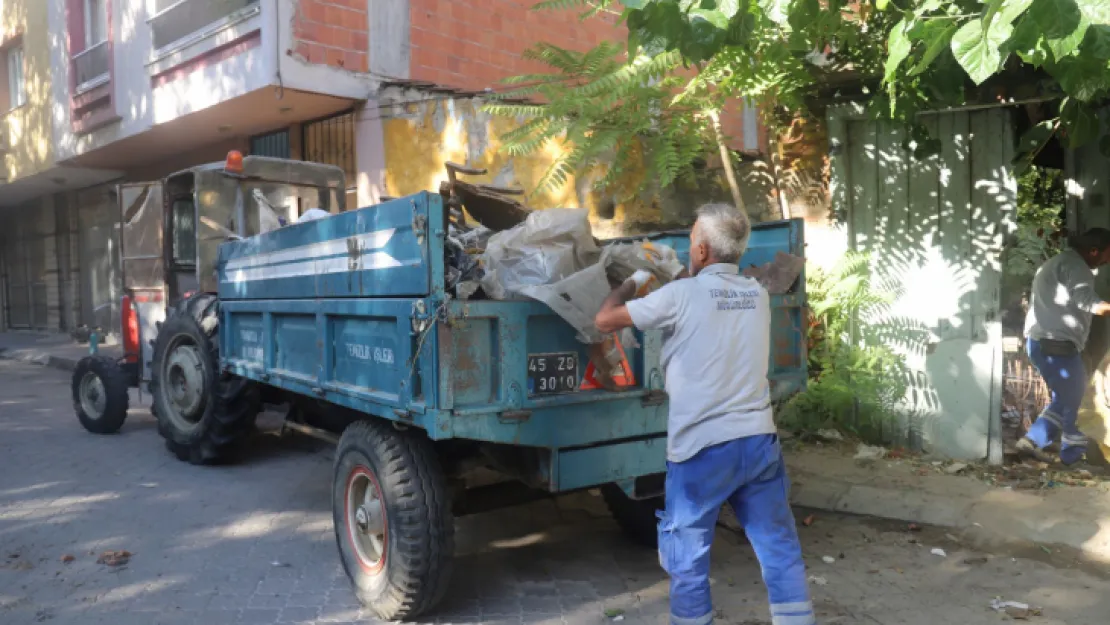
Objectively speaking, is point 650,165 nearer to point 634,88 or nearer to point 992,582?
point 634,88

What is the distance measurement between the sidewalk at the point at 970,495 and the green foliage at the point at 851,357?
0.28m

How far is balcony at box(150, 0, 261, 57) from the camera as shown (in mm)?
10259

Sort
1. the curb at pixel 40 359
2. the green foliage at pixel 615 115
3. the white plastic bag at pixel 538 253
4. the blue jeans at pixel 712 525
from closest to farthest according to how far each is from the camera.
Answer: the blue jeans at pixel 712 525 → the white plastic bag at pixel 538 253 → the green foliage at pixel 615 115 → the curb at pixel 40 359

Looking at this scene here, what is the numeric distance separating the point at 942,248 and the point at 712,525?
412 cm

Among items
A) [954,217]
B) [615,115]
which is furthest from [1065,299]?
[615,115]

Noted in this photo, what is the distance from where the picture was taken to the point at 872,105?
5.27 metres

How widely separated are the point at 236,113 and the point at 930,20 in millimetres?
9558

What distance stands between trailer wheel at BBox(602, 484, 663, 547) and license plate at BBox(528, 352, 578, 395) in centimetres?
112

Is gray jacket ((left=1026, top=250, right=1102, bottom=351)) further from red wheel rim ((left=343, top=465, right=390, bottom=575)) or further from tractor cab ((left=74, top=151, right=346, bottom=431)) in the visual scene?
tractor cab ((left=74, top=151, right=346, bottom=431))

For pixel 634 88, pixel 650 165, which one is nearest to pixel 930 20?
pixel 634 88

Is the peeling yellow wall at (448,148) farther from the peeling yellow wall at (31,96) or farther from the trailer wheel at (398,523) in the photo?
the peeling yellow wall at (31,96)

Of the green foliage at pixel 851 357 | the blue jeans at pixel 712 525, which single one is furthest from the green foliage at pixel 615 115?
the blue jeans at pixel 712 525

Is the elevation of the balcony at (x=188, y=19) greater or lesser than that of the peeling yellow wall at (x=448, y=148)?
greater

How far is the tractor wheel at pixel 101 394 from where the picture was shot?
746 centimetres
